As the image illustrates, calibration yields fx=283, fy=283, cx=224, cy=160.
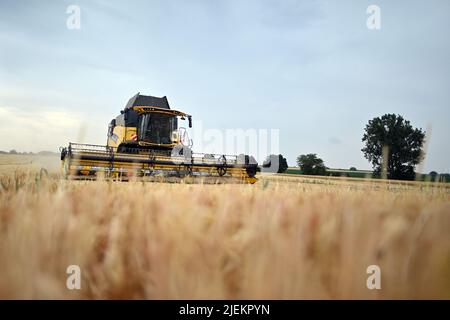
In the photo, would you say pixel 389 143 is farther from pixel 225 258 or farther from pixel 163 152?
pixel 225 258

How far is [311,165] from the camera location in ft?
180

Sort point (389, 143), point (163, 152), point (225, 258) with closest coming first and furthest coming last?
point (225, 258) → point (163, 152) → point (389, 143)

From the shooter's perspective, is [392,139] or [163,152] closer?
[163,152]

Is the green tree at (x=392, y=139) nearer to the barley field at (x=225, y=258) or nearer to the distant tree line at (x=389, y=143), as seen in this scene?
the distant tree line at (x=389, y=143)

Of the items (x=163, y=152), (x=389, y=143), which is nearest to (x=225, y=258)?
(x=163, y=152)

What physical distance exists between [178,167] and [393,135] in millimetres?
51042

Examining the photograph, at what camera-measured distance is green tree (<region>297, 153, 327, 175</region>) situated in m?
52.7

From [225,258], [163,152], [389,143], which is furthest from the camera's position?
[389,143]

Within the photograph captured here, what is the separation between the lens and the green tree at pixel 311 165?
52.7 m

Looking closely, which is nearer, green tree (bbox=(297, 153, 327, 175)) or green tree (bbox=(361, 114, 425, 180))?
green tree (bbox=(361, 114, 425, 180))

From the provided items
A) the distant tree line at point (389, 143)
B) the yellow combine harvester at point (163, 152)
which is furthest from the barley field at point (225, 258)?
the distant tree line at point (389, 143)

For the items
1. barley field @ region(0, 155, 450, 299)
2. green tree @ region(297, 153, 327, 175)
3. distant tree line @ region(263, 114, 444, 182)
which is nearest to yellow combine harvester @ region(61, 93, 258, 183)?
barley field @ region(0, 155, 450, 299)

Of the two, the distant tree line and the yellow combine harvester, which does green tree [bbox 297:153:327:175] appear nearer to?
the distant tree line
